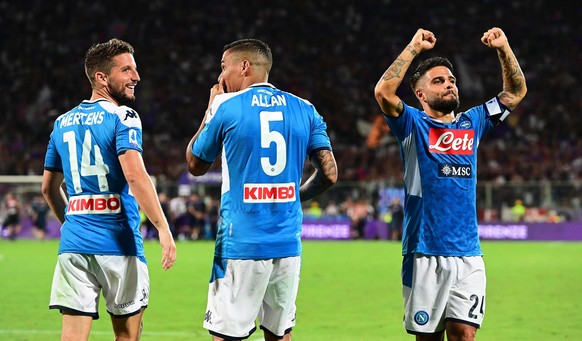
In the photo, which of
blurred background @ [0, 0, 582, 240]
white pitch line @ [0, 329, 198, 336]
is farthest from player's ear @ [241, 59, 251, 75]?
blurred background @ [0, 0, 582, 240]

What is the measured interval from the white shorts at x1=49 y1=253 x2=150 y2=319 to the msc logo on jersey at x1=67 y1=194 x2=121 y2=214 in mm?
279

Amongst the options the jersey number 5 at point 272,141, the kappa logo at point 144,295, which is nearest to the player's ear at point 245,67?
the jersey number 5 at point 272,141

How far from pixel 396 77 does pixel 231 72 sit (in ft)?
4.22

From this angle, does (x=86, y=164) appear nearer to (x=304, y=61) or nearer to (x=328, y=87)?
(x=328, y=87)

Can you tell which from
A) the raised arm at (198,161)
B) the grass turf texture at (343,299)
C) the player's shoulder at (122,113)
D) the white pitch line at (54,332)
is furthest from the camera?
the grass turf texture at (343,299)

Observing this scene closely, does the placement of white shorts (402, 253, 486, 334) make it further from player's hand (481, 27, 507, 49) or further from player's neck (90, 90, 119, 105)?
player's neck (90, 90, 119, 105)

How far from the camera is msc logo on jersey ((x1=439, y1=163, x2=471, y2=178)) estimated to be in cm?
635

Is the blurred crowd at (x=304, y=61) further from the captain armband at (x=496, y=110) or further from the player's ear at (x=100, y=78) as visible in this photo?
the player's ear at (x=100, y=78)

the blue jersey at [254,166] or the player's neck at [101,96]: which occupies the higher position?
the player's neck at [101,96]

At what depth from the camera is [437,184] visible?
6328 mm

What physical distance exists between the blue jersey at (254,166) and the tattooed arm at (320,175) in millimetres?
289

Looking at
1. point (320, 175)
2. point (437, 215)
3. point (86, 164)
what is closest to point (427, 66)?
point (437, 215)

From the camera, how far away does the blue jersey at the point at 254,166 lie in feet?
17.6

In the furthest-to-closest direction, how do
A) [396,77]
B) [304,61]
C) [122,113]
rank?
[304,61] < [396,77] < [122,113]
